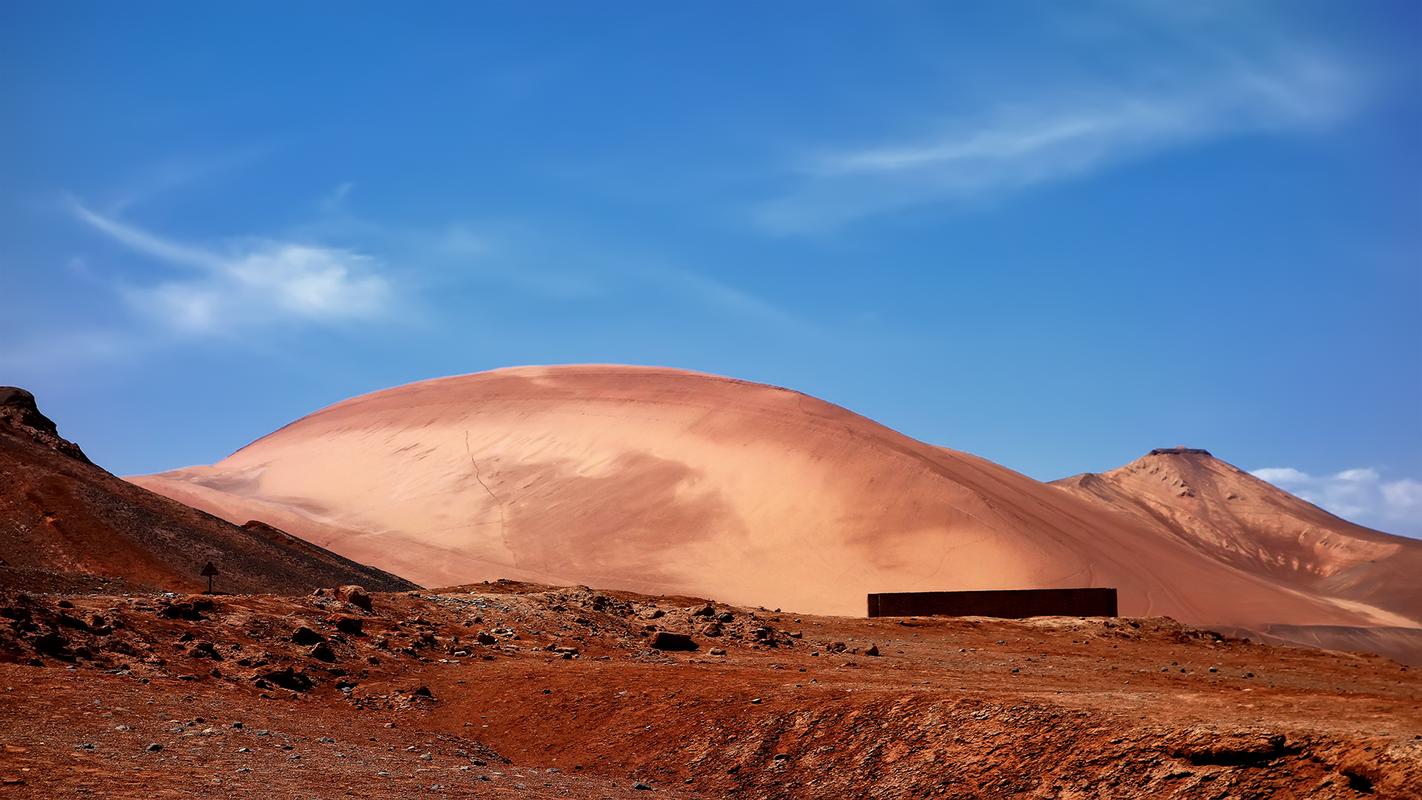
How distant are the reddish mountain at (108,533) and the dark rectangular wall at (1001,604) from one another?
14.1 metres

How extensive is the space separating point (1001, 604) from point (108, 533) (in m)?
21.8

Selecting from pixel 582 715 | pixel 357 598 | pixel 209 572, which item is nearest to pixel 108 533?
pixel 209 572

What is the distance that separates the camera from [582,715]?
14641 millimetres

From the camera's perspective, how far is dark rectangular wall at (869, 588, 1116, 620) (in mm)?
32688

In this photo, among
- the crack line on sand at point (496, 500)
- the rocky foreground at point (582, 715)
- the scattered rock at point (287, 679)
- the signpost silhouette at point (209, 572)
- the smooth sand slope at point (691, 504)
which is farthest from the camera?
the crack line on sand at point (496, 500)

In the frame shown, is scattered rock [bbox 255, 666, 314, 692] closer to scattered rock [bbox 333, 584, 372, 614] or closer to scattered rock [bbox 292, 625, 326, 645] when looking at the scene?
scattered rock [bbox 292, 625, 326, 645]

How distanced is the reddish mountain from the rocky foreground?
751cm

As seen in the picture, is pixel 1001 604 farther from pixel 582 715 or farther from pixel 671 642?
pixel 582 715

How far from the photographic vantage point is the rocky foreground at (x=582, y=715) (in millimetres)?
9883

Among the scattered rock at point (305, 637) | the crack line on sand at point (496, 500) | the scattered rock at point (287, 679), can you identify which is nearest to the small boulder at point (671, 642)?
the scattered rock at point (305, 637)

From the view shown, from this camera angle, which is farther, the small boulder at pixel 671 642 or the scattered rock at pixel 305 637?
the small boulder at pixel 671 642

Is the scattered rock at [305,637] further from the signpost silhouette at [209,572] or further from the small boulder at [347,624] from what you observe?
the signpost silhouette at [209,572]

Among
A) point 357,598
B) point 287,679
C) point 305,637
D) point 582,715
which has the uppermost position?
point 357,598

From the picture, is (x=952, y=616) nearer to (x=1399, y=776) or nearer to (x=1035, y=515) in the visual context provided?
(x=1399, y=776)
